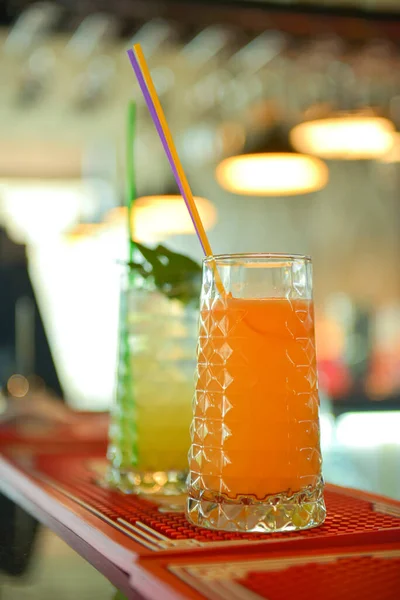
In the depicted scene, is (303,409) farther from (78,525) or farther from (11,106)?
(11,106)

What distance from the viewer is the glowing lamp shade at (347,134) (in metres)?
4.49

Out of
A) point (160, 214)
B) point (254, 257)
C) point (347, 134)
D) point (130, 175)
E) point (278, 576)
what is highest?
point (347, 134)

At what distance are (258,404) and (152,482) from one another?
0.27m

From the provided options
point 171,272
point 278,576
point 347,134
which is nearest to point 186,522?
point 278,576

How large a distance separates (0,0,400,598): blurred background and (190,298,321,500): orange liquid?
1537 mm

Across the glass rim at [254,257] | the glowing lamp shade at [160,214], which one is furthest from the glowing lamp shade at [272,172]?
the glass rim at [254,257]

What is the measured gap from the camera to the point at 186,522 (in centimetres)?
80

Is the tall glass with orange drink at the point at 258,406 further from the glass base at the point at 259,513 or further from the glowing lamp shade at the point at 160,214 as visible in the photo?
the glowing lamp shade at the point at 160,214

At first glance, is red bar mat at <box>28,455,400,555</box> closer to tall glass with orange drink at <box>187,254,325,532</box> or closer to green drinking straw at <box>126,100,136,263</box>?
tall glass with orange drink at <box>187,254,325,532</box>

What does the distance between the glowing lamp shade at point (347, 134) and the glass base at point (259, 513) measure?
12.3 feet

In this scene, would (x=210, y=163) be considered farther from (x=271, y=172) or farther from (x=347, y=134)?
(x=347, y=134)

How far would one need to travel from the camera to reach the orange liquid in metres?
0.78

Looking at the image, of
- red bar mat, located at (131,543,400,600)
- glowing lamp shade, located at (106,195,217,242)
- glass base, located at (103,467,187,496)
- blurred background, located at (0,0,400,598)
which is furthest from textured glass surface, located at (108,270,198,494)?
glowing lamp shade, located at (106,195,217,242)

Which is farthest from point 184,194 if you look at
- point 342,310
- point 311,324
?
point 342,310
